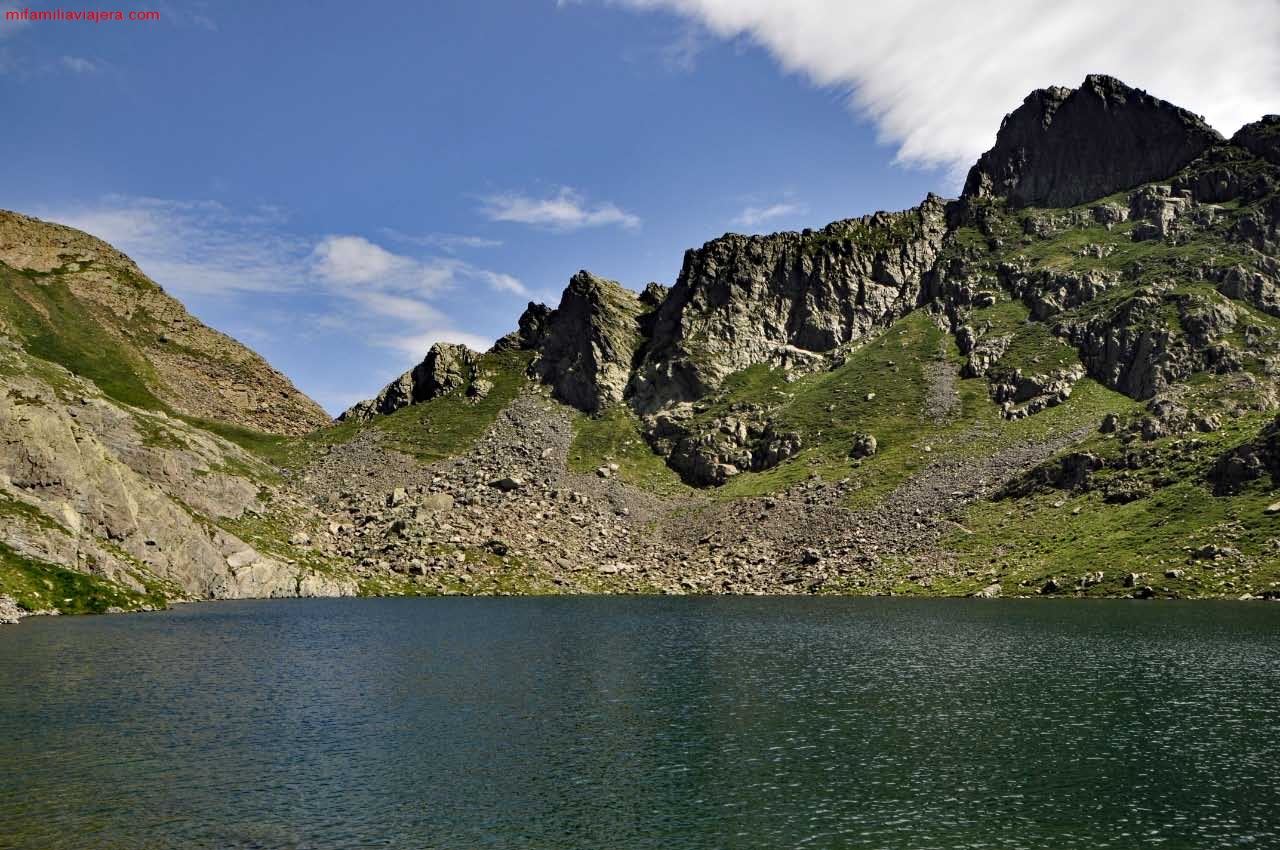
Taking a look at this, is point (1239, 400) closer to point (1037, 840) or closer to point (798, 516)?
point (798, 516)

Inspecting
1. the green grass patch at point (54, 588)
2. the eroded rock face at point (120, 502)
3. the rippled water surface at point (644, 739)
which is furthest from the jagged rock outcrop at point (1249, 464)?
the green grass patch at point (54, 588)

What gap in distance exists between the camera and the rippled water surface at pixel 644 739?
38.3 meters

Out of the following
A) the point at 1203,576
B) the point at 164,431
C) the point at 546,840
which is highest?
the point at 164,431

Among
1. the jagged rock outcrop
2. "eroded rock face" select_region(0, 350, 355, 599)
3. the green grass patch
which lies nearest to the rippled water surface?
the green grass patch

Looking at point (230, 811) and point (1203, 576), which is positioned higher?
point (1203, 576)

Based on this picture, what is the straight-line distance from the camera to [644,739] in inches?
2165

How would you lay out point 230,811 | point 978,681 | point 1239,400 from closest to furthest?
point 230,811
point 978,681
point 1239,400

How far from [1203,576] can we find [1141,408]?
72812 millimetres

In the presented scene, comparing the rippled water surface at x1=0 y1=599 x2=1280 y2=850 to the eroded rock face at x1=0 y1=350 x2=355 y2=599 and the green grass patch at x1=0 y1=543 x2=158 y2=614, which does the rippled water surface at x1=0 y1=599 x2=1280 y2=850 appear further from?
the eroded rock face at x1=0 y1=350 x2=355 y2=599

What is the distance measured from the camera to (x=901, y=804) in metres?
41.5

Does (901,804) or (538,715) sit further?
(538,715)

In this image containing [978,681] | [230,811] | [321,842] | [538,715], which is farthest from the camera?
[978,681]

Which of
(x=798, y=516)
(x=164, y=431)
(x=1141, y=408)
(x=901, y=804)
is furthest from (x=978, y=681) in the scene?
(x=164, y=431)

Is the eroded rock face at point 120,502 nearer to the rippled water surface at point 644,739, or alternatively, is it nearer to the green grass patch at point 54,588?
the green grass patch at point 54,588
